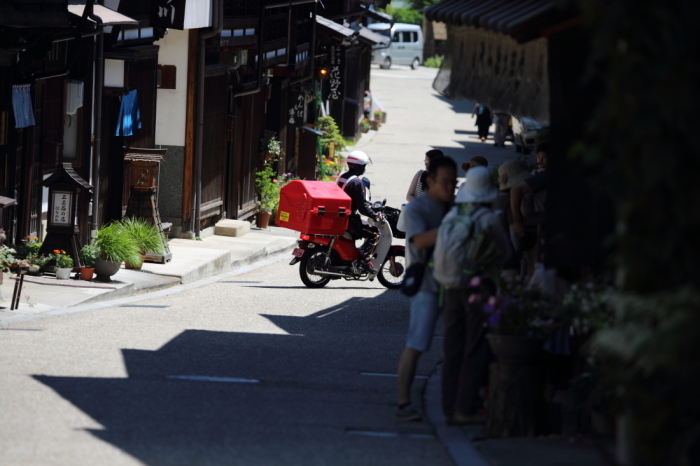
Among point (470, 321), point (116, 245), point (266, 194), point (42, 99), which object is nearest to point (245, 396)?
point (470, 321)

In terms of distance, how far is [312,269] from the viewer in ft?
48.1

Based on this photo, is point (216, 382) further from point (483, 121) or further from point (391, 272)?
point (483, 121)

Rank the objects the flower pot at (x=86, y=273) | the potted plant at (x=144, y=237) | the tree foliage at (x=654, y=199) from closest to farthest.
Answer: the tree foliage at (x=654, y=199)
the flower pot at (x=86, y=273)
the potted plant at (x=144, y=237)

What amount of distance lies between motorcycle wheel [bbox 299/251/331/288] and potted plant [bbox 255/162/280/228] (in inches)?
301

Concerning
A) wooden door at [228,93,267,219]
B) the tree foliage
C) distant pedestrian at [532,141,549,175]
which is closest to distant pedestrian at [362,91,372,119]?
wooden door at [228,93,267,219]

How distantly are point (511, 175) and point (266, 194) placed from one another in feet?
44.3

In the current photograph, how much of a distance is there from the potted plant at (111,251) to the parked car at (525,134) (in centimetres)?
1831

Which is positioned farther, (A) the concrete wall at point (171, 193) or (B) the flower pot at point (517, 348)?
(A) the concrete wall at point (171, 193)

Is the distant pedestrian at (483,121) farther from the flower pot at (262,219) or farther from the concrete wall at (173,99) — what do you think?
the concrete wall at (173,99)

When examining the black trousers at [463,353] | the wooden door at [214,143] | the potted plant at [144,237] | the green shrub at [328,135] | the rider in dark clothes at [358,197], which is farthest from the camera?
the green shrub at [328,135]

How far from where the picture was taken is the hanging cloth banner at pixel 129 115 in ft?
52.8

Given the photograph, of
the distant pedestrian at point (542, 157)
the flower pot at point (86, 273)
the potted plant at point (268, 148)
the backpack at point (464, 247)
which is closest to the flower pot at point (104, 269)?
the flower pot at point (86, 273)

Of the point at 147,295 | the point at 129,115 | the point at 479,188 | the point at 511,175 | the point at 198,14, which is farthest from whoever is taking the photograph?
the point at 198,14

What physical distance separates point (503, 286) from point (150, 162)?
10.1m
